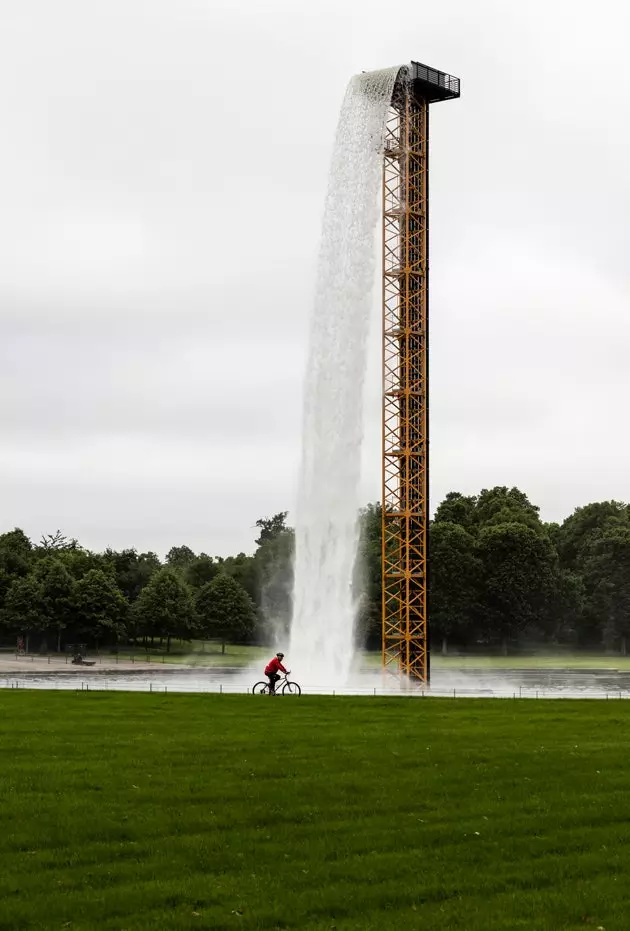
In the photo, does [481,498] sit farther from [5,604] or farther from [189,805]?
[189,805]

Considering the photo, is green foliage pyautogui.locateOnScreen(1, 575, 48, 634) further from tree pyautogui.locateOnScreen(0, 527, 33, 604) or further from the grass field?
the grass field

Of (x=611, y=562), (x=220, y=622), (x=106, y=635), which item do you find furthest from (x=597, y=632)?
(x=106, y=635)

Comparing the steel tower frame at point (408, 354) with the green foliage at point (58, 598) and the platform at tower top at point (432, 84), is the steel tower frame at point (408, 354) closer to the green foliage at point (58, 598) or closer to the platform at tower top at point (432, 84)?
the platform at tower top at point (432, 84)

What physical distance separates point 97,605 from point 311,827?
7567 cm

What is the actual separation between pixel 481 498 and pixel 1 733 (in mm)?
121346

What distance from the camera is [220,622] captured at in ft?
319

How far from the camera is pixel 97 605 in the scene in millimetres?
89375

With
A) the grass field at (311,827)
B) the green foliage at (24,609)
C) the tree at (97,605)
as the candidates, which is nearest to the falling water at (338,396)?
the grass field at (311,827)

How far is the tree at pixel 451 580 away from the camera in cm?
10612

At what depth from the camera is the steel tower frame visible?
189 feet

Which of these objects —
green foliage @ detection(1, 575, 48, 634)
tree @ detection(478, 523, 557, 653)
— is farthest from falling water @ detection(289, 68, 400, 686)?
tree @ detection(478, 523, 557, 653)

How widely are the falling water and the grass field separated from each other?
28971 millimetres

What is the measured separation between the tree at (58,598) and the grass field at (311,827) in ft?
208

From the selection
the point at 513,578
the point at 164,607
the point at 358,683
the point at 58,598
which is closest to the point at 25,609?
the point at 58,598
